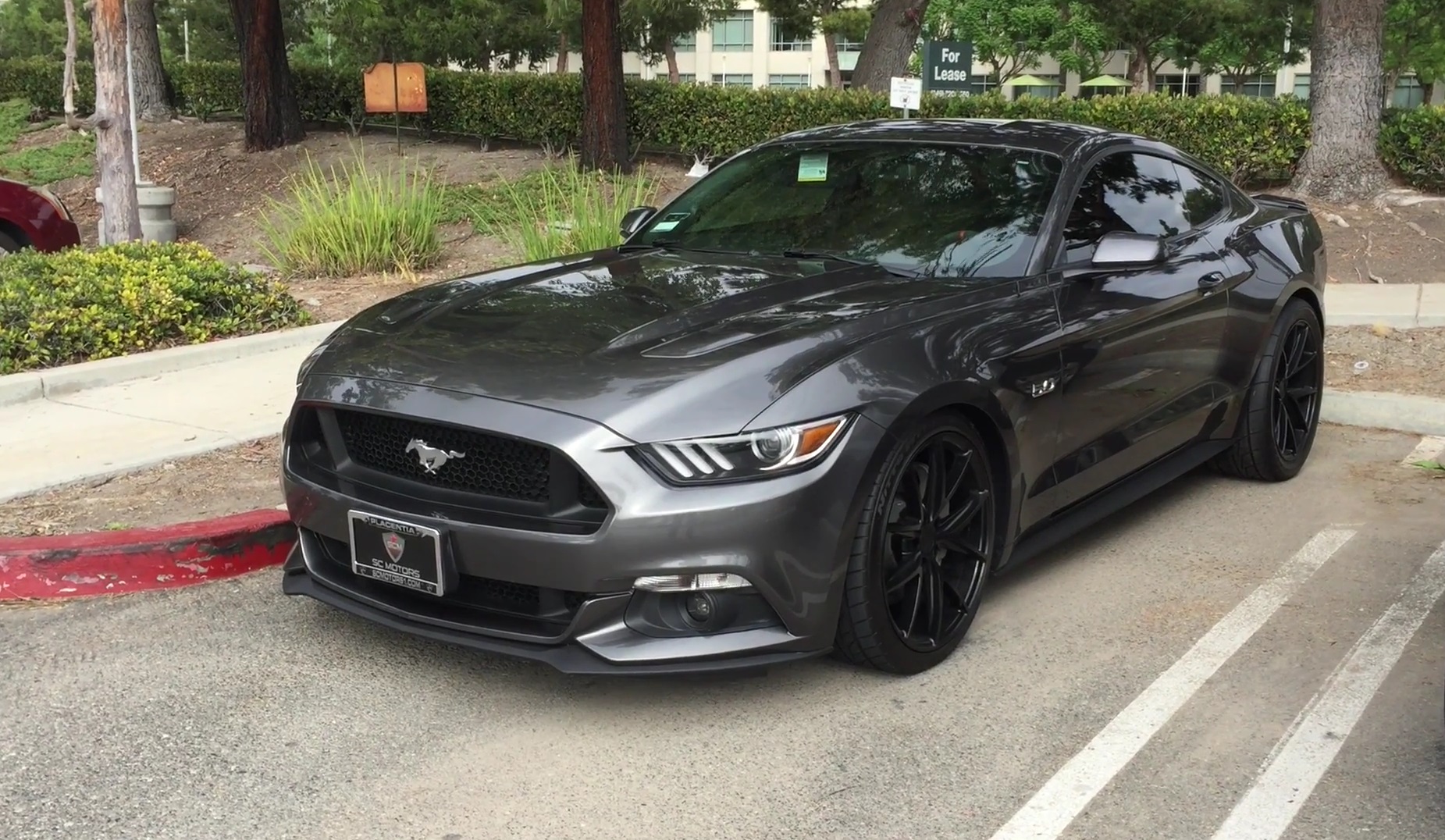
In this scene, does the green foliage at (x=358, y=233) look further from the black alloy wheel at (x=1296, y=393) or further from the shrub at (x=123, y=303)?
the black alloy wheel at (x=1296, y=393)

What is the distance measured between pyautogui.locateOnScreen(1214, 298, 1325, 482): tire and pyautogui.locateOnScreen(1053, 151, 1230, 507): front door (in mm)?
338

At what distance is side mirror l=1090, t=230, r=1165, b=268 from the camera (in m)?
4.73

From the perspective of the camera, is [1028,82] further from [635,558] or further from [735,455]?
[635,558]

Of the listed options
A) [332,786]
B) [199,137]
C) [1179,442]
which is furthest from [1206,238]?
[199,137]

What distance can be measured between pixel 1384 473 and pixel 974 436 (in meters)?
3.27

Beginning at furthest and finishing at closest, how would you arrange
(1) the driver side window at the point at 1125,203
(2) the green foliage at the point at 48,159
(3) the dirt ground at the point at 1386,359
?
(2) the green foliage at the point at 48,159 → (3) the dirt ground at the point at 1386,359 → (1) the driver side window at the point at 1125,203

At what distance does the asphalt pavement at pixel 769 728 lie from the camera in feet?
11.1

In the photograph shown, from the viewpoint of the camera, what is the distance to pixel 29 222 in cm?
1016

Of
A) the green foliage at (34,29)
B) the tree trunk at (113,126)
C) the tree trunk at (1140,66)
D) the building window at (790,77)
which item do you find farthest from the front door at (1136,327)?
Result: the building window at (790,77)

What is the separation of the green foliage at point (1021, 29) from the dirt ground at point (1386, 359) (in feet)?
156

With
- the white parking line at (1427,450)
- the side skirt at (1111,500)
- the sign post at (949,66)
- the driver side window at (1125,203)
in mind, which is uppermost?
the sign post at (949,66)

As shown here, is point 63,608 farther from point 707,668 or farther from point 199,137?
point 199,137

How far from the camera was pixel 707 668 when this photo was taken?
11.9 ft

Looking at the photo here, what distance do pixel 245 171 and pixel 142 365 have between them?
1135cm
